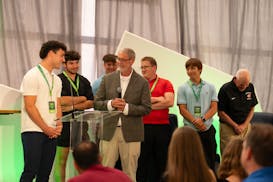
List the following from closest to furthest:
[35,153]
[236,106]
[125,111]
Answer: [35,153]
[125,111]
[236,106]

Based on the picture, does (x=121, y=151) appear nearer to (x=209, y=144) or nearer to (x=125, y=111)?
(x=125, y=111)

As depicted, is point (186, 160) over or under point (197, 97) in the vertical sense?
under

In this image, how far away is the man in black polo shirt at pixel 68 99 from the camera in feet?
14.8

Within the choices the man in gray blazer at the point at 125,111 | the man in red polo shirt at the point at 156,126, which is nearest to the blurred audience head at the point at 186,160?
the man in gray blazer at the point at 125,111

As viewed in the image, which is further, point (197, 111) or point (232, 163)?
point (197, 111)

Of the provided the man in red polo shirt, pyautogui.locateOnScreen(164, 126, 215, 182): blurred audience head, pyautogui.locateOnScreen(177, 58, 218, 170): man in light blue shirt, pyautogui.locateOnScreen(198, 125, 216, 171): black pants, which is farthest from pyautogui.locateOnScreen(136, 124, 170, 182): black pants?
pyautogui.locateOnScreen(164, 126, 215, 182): blurred audience head

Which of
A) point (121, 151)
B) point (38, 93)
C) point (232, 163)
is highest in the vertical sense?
point (38, 93)

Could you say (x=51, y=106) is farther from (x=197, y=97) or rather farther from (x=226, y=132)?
(x=226, y=132)

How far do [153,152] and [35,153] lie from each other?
150 centimetres

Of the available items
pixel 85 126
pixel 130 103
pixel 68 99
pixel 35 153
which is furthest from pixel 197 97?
pixel 35 153

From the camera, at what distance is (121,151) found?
4352 millimetres

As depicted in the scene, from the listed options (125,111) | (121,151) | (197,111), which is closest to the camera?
(125,111)

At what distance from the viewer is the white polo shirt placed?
13.0 feet

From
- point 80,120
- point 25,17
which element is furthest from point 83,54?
point 80,120
